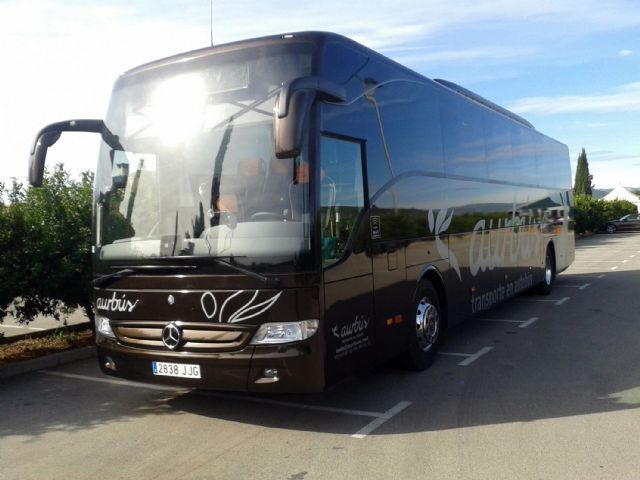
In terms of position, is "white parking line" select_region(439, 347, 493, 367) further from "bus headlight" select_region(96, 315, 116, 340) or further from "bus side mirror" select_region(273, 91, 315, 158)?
"bus side mirror" select_region(273, 91, 315, 158)

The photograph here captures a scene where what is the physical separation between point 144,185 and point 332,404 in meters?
2.70

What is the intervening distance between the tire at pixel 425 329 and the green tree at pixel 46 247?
4.51 metres

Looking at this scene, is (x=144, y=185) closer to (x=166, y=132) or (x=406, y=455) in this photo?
(x=166, y=132)

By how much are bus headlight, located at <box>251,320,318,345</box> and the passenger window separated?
523mm

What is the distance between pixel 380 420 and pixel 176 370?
1817mm

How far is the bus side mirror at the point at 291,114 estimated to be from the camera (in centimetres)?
432

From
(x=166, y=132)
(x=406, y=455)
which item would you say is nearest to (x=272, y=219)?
(x=166, y=132)

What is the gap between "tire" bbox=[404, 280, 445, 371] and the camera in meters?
6.89

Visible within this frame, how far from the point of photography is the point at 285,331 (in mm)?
4934

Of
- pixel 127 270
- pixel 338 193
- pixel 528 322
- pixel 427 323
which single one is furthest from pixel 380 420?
pixel 528 322

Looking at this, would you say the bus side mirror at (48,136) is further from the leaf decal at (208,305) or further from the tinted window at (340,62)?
the tinted window at (340,62)

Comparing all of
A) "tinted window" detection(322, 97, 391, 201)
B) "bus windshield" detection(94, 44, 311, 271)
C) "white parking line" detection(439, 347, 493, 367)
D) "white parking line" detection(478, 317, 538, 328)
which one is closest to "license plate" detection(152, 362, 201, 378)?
"bus windshield" detection(94, 44, 311, 271)

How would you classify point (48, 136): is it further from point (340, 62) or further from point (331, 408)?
point (331, 408)

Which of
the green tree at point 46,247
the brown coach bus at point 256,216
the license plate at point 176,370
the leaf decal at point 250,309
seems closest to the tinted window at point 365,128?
the brown coach bus at point 256,216
